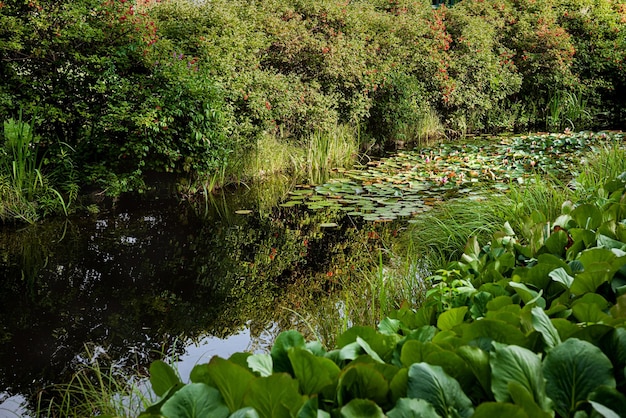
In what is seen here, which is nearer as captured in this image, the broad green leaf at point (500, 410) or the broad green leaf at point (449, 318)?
the broad green leaf at point (500, 410)

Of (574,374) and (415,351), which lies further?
(415,351)

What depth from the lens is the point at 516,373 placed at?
1.12 m

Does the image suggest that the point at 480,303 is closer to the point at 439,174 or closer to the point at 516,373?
the point at 516,373

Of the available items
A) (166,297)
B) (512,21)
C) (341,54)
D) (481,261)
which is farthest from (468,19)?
(481,261)

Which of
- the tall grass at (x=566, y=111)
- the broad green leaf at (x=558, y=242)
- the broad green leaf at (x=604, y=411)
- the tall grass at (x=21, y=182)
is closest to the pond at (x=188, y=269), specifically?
the tall grass at (x=21, y=182)

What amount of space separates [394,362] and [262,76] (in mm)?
Answer: 7017

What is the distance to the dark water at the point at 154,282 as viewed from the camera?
11.6 feet

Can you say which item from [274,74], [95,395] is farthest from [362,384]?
[274,74]

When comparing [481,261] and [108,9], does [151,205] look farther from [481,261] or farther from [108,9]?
[481,261]

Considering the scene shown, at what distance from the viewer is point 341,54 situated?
9.27m

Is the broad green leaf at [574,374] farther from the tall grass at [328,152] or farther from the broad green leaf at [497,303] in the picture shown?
the tall grass at [328,152]

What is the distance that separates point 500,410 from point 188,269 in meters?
Result: 4.18

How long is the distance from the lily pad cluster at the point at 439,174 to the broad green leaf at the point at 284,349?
472 centimetres

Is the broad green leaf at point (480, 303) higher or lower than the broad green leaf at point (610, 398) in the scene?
lower
